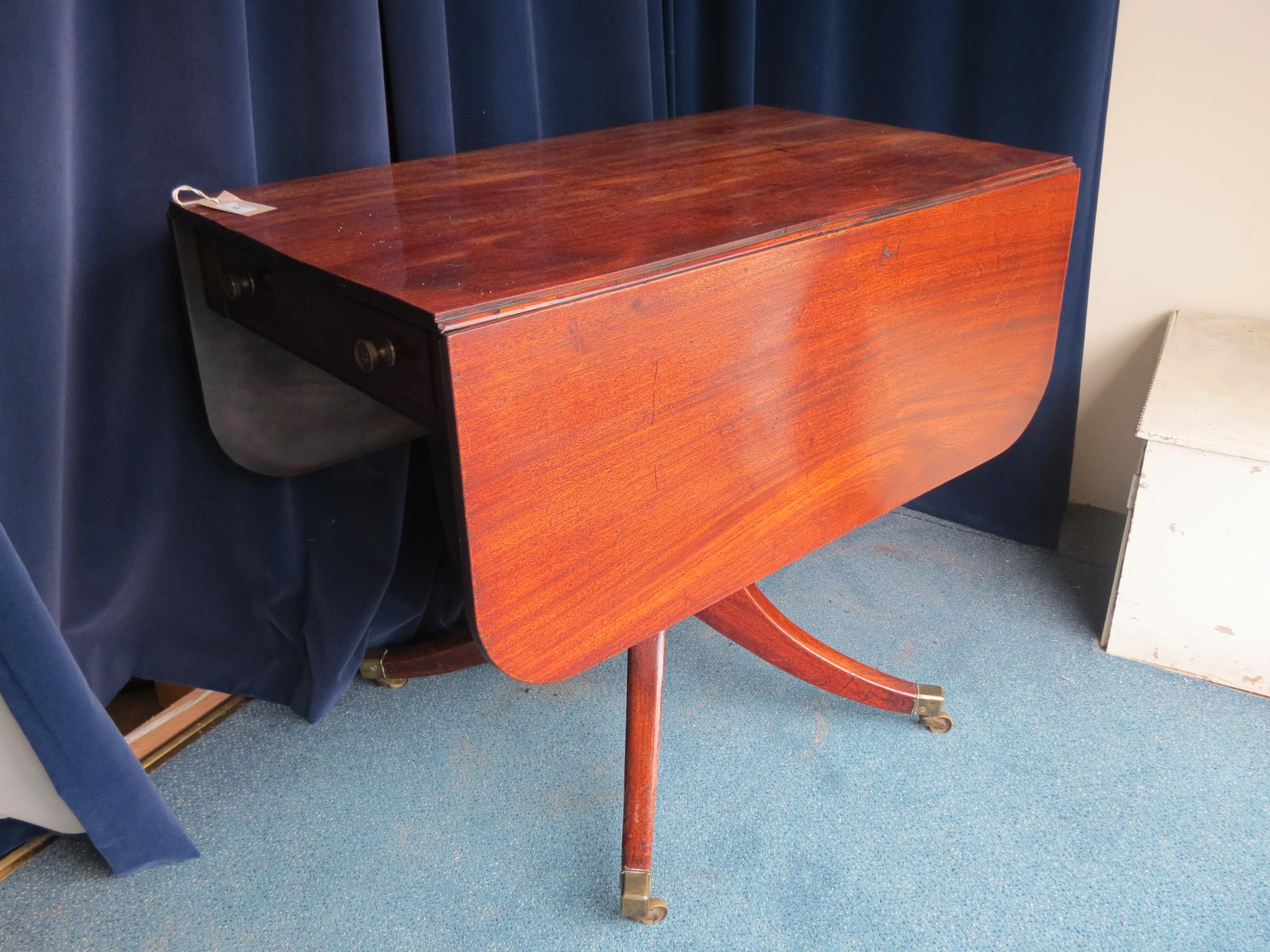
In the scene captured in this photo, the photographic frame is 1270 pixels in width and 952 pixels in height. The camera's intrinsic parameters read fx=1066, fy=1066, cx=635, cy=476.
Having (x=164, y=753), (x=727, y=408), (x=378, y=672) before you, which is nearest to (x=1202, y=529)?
(x=727, y=408)

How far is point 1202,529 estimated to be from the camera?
146cm

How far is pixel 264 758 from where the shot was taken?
54.9 inches

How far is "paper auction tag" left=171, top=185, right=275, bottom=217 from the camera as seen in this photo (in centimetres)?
103

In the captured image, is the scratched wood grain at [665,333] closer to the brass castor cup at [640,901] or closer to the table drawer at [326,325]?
the table drawer at [326,325]

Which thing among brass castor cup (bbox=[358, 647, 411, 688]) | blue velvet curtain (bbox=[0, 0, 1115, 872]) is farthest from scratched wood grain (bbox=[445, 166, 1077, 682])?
brass castor cup (bbox=[358, 647, 411, 688])

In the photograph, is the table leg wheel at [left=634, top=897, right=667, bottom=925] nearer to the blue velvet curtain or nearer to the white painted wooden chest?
the blue velvet curtain

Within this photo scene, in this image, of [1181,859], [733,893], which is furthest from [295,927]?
[1181,859]

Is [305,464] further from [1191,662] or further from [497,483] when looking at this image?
[1191,662]

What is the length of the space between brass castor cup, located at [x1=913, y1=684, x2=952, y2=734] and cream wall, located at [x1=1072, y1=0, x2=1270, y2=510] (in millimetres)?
569

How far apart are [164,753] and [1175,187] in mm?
1705

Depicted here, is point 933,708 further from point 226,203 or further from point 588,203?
point 226,203

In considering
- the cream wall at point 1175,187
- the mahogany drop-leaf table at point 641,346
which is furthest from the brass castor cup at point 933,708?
the cream wall at point 1175,187

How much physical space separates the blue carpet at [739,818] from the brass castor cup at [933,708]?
23 mm

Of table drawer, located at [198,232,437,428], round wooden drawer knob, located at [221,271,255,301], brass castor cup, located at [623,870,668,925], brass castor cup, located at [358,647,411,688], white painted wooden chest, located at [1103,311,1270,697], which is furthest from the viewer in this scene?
brass castor cup, located at [358,647,411,688]
